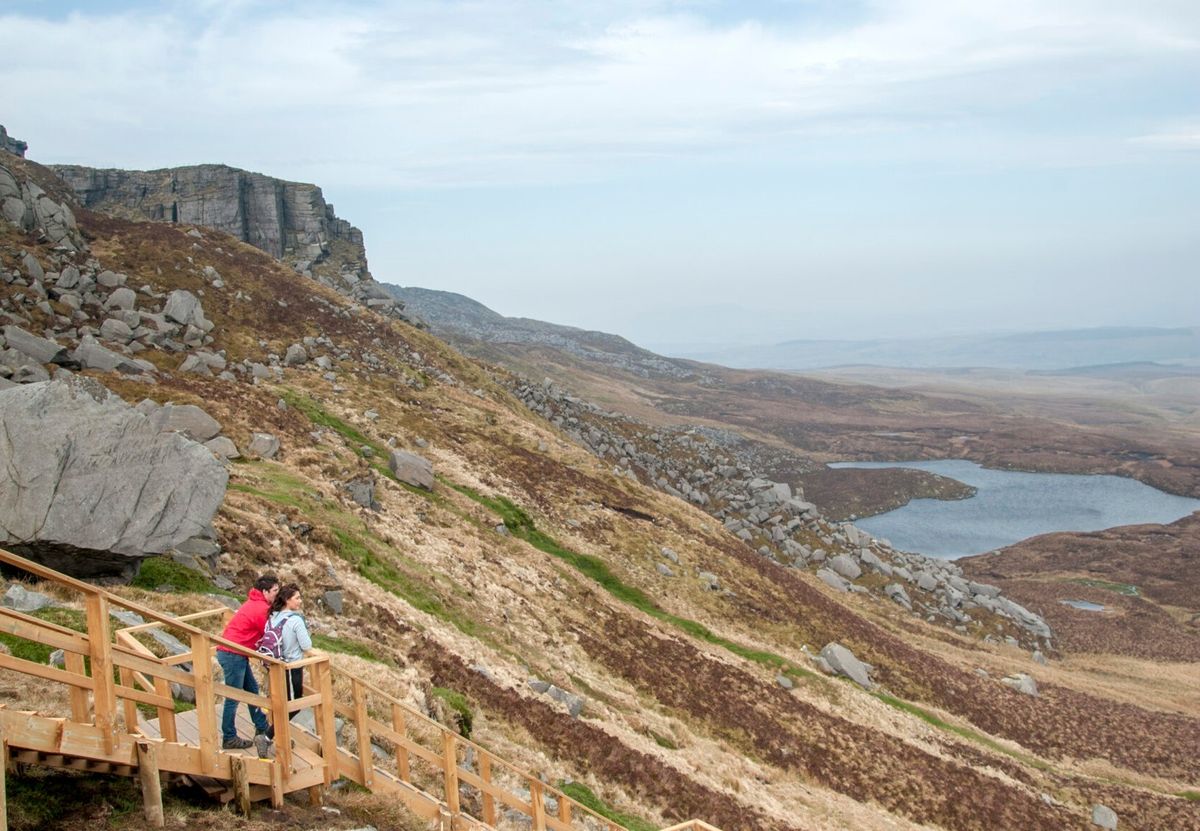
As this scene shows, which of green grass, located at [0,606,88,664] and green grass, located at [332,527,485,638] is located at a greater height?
green grass, located at [0,606,88,664]

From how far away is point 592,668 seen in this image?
29.5m

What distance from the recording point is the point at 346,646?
63.9 feet

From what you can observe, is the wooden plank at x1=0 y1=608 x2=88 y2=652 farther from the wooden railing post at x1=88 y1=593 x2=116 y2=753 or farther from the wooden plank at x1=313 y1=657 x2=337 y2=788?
the wooden plank at x1=313 y1=657 x2=337 y2=788

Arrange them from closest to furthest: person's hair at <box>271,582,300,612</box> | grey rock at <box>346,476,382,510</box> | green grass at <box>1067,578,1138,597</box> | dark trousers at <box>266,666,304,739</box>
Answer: dark trousers at <box>266,666,304,739</box>
person's hair at <box>271,582,300,612</box>
grey rock at <box>346,476,382,510</box>
green grass at <box>1067,578,1138,597</box>

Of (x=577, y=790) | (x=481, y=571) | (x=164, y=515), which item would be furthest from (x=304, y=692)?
(x=481, y=571)

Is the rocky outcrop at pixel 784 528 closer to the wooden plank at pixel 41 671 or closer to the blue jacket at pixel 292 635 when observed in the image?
the blue jacket at pixel 292 635

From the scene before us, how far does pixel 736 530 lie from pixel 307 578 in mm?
49966

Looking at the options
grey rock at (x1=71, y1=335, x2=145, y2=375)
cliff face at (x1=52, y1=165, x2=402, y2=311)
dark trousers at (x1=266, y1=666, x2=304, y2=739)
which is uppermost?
cliff face at (x1=52, y1=165, x2=402, y2=311)

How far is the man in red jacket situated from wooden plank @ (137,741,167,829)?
65.7 inches

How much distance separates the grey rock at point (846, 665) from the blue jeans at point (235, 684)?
114 ft

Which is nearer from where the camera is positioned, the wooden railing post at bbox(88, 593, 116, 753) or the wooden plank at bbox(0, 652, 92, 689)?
the wooden plank at bbox(0, 652, 92, 689)

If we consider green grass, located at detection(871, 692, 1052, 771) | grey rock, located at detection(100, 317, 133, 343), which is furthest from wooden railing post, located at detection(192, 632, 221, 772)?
grey rock, located at detection(100, 317, 133, 343)

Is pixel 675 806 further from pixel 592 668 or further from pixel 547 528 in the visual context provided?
pixel 547 528

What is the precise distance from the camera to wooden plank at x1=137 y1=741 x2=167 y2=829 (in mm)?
8570
